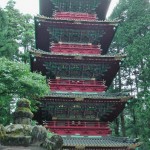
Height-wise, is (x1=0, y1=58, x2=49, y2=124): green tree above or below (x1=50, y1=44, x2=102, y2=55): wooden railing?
below

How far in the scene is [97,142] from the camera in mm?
15336

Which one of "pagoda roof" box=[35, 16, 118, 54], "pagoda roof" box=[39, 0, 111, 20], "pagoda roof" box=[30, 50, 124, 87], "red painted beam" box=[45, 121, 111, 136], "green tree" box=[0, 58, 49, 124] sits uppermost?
"pagoda roof" box=[39, 0, 111, 20]

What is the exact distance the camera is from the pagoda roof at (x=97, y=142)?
14.6 m

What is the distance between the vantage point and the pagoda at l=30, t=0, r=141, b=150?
16359mm

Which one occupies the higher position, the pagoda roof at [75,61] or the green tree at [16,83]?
the pagoda roof at [75,61]

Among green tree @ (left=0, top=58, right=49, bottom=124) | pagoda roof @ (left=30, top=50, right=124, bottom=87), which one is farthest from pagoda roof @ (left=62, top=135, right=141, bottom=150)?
pagoda roof @ (left=30, top=50, right=124, bottom=87)

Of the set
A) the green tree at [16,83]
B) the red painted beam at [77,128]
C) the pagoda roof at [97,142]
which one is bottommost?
the pagoda roof at [97,142]

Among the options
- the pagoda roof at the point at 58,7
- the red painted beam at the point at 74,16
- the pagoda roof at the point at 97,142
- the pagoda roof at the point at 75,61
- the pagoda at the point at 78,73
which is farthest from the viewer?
the pagoda roof at the point at 58,7

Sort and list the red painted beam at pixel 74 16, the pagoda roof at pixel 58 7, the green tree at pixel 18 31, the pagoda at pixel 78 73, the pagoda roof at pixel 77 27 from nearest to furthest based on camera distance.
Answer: the pagoda at pixel 78 73 → the pagoda roof at pixel 77 27 → the red painted beam at pixel 74 16 → the pagoda roof at pixel 58 7 → the green tree at pixel 18 31

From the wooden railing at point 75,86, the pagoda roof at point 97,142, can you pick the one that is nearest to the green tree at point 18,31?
the wooden railing at point 75,86

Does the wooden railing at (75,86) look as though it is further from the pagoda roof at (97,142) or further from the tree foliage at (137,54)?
the tree foliage at (137,54)

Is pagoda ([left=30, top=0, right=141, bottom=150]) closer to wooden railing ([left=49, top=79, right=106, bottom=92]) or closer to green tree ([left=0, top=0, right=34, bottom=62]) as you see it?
wooden railing ([left=49, top=79, right=106, bottom=92])

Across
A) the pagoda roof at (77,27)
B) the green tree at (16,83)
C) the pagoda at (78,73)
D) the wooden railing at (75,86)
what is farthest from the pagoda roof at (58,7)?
the green tree at (16,83)

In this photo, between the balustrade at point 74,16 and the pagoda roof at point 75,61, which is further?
the balustrade at point 74,16
